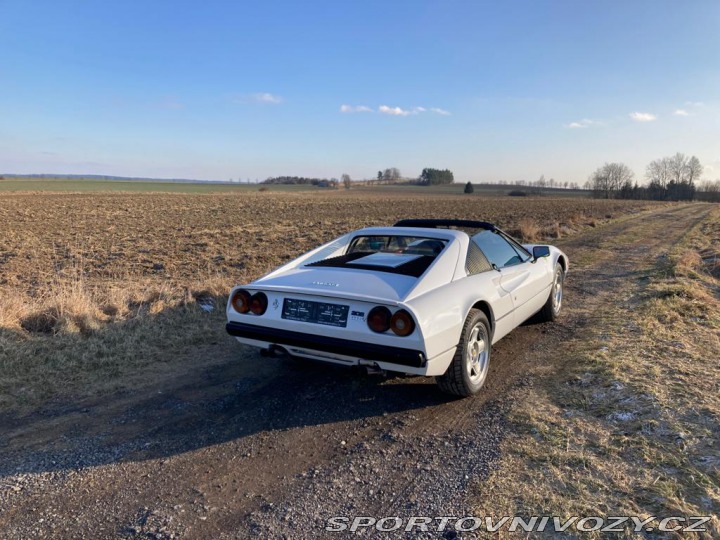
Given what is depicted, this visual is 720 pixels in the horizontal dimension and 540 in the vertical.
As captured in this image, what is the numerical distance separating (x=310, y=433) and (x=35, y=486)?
163 cm

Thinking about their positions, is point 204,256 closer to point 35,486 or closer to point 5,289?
point 5,289

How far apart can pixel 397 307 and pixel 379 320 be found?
16 centimetres

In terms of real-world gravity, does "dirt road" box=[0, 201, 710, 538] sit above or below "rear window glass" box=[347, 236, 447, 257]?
below

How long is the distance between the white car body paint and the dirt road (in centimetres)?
46

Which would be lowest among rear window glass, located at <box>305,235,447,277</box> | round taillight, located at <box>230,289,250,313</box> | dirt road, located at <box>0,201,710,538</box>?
dirt road, located at <box>0,201,710,538</box>

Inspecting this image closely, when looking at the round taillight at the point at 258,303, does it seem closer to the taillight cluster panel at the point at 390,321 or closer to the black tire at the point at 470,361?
the taillight cluster panel at the point at 390,321

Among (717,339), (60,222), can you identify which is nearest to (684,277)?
(717,339)

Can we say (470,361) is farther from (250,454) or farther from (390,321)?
(250,454)

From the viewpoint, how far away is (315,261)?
4.51 metres

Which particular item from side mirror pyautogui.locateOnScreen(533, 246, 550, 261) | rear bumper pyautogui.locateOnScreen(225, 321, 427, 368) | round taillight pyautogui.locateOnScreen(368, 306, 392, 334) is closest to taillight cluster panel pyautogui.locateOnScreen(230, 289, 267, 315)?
rear bumper pyautogui.locateOnScreen(225, 321, 427, 368)

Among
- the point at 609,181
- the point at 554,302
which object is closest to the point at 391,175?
the point at 609,181

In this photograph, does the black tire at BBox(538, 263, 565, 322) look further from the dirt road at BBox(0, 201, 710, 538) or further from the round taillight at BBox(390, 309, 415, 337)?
the round taillight at BBox(390, 309, 415, 337)

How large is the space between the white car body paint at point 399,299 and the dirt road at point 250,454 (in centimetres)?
46

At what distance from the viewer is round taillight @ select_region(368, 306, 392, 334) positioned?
329cm
